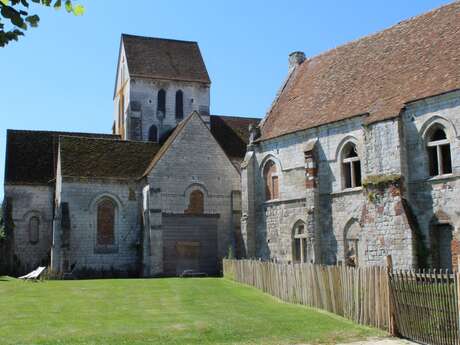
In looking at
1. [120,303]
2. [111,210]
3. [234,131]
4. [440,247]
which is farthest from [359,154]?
[234,131]

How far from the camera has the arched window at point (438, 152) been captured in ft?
85.0

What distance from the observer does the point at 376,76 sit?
102ft

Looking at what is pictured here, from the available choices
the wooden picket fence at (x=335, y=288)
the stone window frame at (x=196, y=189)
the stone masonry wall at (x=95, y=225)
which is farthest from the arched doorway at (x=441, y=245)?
the stone masonry wall at (x=95, y=225)

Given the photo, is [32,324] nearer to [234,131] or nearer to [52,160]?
[52,160]

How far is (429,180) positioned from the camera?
26109 millimetres

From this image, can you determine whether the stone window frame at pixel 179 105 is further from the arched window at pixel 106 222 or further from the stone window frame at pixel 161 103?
the arched window at pixel 106 222

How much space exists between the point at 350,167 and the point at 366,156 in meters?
2.18

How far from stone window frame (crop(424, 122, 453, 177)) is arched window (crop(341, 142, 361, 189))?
4214mm

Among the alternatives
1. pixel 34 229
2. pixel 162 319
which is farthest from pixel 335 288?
pixel 34 229

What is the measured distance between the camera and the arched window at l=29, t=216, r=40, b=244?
4341cm

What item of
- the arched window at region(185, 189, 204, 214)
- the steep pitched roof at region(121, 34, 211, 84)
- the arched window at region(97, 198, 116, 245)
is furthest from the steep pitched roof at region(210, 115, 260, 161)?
the arched window at region(97, 198, 116, 245)

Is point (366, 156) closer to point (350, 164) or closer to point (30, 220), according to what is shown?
point (350, 164)

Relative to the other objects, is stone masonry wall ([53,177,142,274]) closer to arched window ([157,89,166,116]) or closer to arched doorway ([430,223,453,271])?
arched window ([157,89,166,116])

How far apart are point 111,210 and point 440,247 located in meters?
22.0
